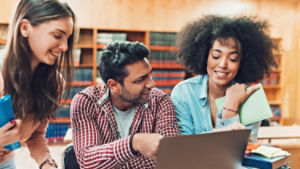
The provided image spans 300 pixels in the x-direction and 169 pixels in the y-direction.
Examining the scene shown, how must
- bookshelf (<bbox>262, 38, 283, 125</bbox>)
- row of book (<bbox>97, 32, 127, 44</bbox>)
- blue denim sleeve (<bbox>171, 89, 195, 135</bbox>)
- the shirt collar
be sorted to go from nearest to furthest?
1. blue denim sleeve (<bbox>171, 89, 195, 135</bbox>)
2. the shirt collar
3. row of book (<bbox>97, 32, 127, 44</bbox>)
4. bookshelf (<bbox>262, 38, 283, 125</bbox>)

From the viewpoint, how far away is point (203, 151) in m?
0.78

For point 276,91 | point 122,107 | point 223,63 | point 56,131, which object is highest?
point 223,63

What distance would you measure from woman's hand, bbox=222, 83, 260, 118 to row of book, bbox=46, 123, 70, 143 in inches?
145

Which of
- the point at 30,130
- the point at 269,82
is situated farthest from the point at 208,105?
the point at 269,82

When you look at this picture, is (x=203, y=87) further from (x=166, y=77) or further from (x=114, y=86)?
(x=166, y=77)

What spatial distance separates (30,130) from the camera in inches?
55.1

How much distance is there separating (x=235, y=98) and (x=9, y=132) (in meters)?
0.98

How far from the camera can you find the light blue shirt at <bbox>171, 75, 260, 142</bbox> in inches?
54.2

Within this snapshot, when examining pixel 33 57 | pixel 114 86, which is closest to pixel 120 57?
pixel 114 86

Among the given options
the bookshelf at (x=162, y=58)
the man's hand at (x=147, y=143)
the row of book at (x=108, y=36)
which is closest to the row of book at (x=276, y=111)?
the bookshelf at (x=162, y=58)

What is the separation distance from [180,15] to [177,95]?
4061 millimetres

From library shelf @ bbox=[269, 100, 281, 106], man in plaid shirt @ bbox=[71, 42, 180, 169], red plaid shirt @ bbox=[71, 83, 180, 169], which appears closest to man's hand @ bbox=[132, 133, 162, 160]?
red plaid shirt @ bbox=[71, 83, 180, 169]

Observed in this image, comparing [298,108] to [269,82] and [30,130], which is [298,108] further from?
[30,130]

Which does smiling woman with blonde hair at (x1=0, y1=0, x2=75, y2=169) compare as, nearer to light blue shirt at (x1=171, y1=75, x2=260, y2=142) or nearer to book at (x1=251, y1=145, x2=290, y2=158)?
light blue shirt at (x1=171, y1=75, x2=260, y2=142)
